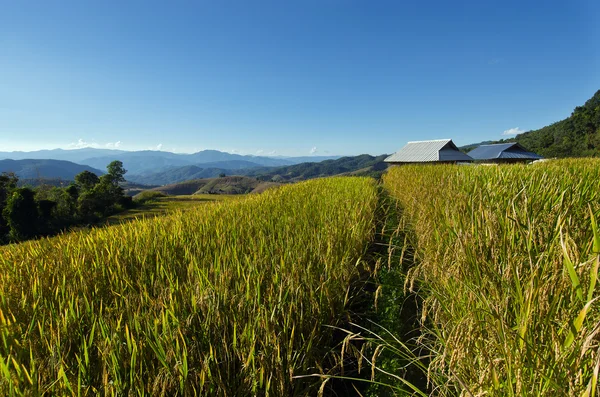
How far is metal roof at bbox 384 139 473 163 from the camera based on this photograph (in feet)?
82.3

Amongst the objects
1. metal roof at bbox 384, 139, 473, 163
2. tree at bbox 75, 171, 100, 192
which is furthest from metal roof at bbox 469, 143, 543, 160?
tree at bbox 75, 171, 100, 192

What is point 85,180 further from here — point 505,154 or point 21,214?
point 505,154

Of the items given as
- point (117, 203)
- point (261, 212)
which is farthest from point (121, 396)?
point (117, 203)

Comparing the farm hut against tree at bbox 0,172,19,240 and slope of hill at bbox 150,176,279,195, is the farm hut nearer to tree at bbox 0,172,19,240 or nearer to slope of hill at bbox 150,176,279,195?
tree at bbox 0,172,19,240

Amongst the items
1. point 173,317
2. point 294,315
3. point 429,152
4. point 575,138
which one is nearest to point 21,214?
point 173,317

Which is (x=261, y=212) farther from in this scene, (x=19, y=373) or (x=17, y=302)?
(x=19, y=373)

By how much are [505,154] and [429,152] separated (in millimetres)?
10896

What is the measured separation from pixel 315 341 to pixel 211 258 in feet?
3.95

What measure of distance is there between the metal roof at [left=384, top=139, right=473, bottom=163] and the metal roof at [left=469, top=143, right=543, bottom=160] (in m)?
7.14

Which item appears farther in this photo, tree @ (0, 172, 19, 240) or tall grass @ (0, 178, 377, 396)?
tree @ (0, 172, 19, 240)

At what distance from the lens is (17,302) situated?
195 cm

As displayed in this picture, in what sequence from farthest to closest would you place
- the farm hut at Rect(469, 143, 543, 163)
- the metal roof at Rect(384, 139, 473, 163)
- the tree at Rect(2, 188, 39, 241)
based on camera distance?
the tree at Rect(2, 188, 39, 241) → the farm hut at Rect(469, 143, 543, 163) → the metal roof at Rect(384, 139, 473, 163)

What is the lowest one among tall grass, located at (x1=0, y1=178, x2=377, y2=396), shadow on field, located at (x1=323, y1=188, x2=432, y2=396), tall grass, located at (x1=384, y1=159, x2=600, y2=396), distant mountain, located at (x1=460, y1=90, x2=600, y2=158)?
shadow on field, located at (x1=323, y1=188, x2=432, y2=396)

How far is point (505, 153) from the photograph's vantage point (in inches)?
1177
